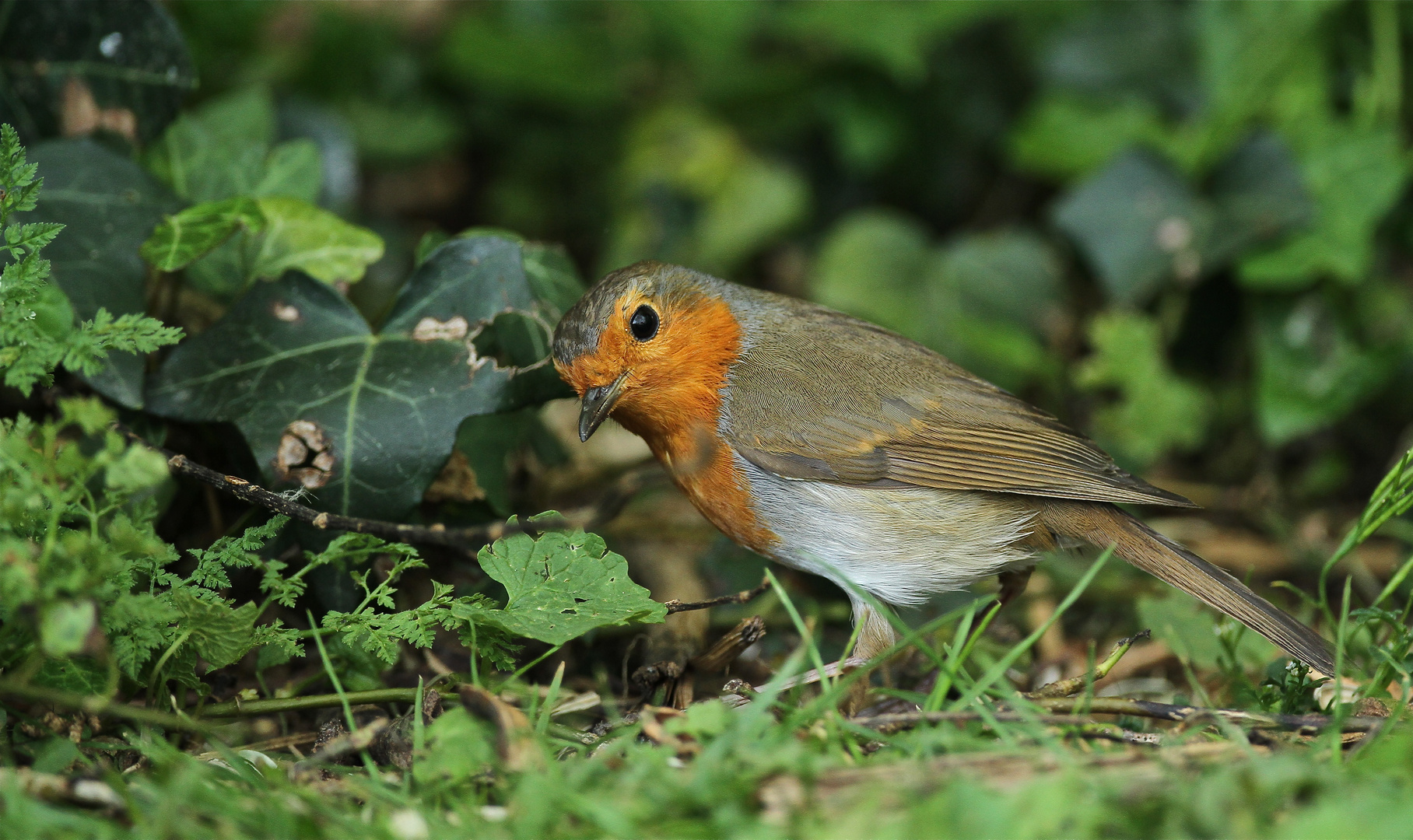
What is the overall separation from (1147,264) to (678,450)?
2.58 metres

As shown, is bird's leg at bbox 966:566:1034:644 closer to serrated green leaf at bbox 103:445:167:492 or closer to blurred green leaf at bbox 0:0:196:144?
serrated green leaf at bbox 103:445:167:492

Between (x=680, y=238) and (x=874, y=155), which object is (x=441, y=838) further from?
(x=874, y=155)

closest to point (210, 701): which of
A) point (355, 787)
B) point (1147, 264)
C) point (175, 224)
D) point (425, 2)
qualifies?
point (355, 787)

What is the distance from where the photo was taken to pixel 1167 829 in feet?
5.80

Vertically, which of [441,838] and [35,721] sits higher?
[441,838]

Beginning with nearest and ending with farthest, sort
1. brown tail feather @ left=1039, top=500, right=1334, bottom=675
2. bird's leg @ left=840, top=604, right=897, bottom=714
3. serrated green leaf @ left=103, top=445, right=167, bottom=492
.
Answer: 1. serrated green leaf @ left=103, top=445, right=167, bottom=492
2. brown tail feather @ left=1039, top=500, right=1334, bottom=675
3. bird's leg @ left=840, top=604, right=897, bottom=714

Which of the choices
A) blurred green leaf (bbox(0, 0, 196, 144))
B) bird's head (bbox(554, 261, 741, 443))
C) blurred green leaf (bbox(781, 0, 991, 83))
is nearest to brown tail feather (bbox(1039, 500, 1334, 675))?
bird's head (bbox(554, 261, 741, 443))

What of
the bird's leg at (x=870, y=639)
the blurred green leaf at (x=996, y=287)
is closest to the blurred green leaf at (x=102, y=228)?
the bird's leg at (x=870, y=639)

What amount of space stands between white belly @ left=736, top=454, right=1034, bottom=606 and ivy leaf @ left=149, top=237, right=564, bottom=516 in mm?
769

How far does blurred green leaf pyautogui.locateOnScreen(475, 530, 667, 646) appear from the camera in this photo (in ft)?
8.05

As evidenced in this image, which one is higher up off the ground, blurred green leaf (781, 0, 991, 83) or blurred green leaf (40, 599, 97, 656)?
blurred green leaf (781, 0, 991, 83)

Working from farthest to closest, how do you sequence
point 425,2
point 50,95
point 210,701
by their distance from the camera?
point 425,2 < point 50,95 < point 210,701

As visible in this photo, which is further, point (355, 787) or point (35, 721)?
point (35, 721)

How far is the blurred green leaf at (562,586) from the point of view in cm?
246
